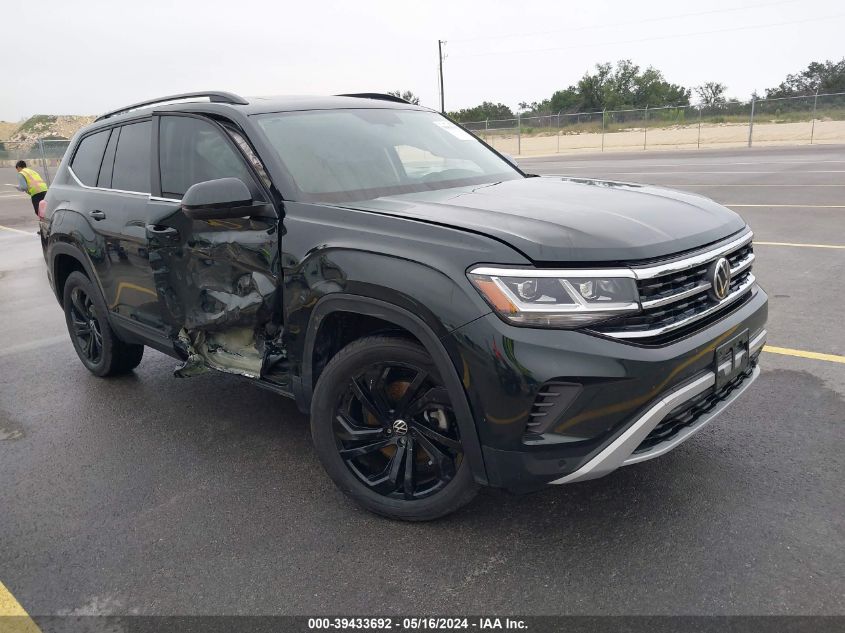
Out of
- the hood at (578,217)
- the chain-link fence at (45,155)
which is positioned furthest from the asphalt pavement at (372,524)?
the chain-link fence at (45,155)

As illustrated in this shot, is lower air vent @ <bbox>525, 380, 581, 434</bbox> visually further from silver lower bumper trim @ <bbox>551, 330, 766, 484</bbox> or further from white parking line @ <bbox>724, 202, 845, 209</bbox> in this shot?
white parking line @ <bbox>724, 202, 845, 209</bbox>

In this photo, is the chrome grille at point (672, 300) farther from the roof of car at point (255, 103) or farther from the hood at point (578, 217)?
the roof of car at point (255, 103)

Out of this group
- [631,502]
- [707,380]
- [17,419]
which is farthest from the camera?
[17,419]

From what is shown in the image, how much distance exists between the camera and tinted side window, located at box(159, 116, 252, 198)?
3.58 metres

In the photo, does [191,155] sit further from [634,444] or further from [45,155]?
[45,155]

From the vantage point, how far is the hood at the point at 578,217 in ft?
8.16

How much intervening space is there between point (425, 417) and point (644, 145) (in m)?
34.9

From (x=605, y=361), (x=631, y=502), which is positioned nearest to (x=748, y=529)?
(x=631, y=502)

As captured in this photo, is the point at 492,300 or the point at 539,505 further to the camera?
the point at 539,505

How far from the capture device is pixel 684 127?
3625 centimetres

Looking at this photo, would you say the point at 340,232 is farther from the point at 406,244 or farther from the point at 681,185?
the point at 681,185

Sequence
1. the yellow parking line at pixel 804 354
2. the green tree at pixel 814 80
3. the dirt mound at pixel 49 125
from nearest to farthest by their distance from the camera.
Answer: the yellow parking line at pixel 804 354 < the green tree at pixel 814 80 < the dirt mound at pixel 49 125

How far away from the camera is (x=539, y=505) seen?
3.10m

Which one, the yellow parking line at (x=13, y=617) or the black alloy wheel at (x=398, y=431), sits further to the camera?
the black alloy wheel at (x=398, y=431)
